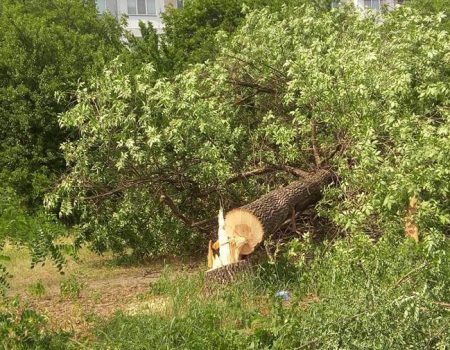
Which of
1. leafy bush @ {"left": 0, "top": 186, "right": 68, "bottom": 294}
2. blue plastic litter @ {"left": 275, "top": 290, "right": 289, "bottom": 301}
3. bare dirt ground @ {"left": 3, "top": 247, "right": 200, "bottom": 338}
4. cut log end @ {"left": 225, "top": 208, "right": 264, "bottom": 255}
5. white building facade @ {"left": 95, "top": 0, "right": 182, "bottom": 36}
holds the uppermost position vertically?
white building facade @ {"left": 95, "top": 0, "right": 182, "bottom": 36}

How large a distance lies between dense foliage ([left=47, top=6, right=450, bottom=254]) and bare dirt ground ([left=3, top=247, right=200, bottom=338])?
0.53 meters

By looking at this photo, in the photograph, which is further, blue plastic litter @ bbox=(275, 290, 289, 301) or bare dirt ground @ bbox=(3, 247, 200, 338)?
bare dirt ground @ bbox=(3, 247, 200, 338)

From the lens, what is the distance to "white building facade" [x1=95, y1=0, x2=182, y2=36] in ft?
109

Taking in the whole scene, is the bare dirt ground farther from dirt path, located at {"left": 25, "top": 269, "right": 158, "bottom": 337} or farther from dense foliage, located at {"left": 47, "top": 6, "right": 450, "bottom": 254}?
dense foliage, located at {"left": 47, "top": 6, "right": 450, "bottom": 254}

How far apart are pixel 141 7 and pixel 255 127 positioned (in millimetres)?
25753

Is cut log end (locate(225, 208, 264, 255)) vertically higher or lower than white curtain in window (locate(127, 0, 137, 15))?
lower

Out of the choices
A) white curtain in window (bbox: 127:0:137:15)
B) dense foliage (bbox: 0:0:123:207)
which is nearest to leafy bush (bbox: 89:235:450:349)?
dense foliage (bbox: 0:0:123:207)

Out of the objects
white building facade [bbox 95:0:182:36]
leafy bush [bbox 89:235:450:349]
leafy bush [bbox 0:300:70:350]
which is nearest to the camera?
leafy bush [bbox 89:235:450:349]

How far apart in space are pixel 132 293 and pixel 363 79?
12.4 ft

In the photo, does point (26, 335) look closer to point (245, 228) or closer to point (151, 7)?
point (245, 228)

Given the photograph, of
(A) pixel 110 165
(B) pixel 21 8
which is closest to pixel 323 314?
(A) pixel 110 165

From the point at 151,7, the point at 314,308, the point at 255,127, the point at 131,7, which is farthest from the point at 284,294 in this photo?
the point at 151,7

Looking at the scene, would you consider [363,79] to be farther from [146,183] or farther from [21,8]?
[21,8]

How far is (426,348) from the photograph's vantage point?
444 centimetres
